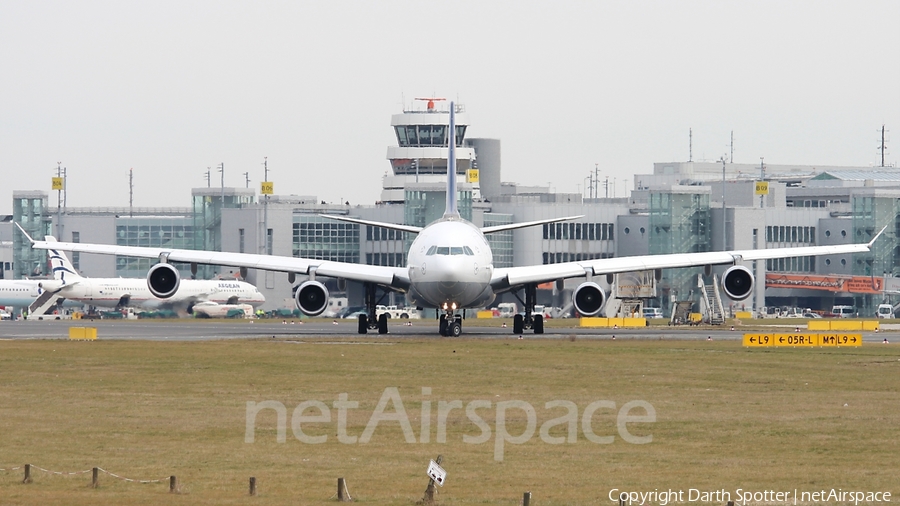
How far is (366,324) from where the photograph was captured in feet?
221

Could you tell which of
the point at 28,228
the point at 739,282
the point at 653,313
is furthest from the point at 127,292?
the point at 739,282

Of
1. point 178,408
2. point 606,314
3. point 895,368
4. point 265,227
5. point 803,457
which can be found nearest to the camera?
point 803,457

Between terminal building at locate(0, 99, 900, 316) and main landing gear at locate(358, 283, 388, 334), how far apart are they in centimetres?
7661

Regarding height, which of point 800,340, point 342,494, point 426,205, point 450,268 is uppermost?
point 426,205

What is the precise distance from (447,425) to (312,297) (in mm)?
35268

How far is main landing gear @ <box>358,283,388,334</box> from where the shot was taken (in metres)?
66.2

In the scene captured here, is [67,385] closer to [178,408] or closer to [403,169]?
[178,408]

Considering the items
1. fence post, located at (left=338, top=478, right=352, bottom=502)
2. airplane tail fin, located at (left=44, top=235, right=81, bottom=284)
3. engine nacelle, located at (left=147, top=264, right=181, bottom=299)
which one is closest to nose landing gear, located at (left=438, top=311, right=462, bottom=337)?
engine nacelle, located at (left=147, top=264, right=181, bottom=299)

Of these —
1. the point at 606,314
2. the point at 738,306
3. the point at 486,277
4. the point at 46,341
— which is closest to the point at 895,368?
the point at 486,277

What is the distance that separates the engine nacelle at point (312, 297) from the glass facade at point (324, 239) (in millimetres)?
97303

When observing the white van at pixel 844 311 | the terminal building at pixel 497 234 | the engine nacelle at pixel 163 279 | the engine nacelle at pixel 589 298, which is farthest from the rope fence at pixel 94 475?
the white van at pixel 844 311

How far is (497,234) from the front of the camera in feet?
518

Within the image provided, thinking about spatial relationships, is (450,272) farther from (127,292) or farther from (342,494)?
(127,292)

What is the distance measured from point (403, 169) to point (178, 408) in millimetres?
134138
